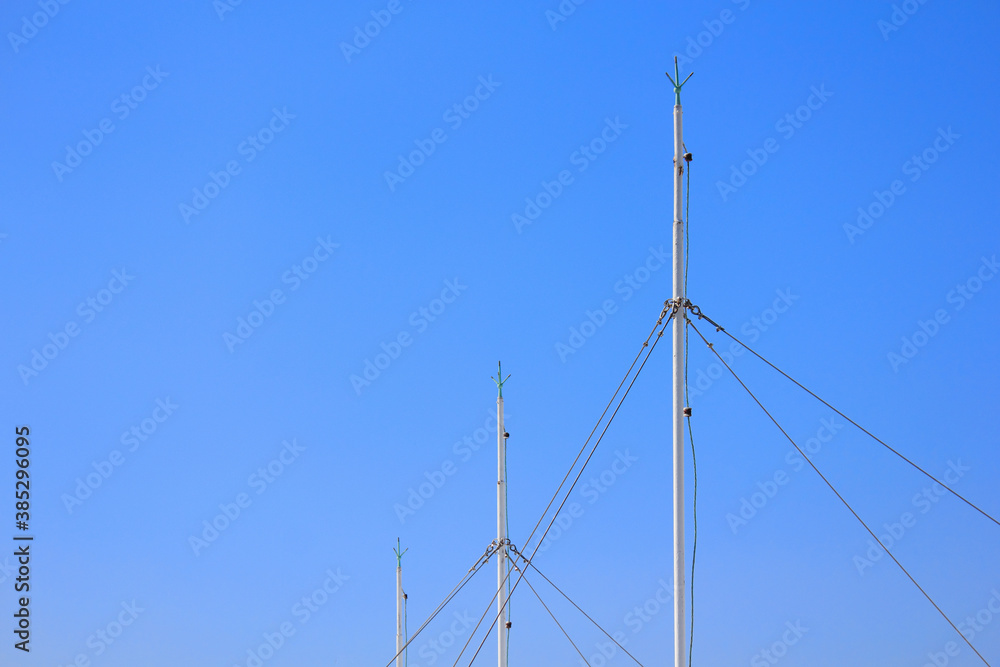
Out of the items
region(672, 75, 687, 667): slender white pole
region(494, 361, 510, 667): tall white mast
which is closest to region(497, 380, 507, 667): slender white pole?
region(494, 361, 510, 667): tall white mast

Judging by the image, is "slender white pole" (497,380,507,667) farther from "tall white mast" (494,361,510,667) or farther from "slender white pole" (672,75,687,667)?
"slender white pole" (672,75,687,667)

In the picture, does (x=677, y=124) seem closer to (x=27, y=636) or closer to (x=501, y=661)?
(x=501, y=661)

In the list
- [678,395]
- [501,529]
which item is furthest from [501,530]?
[678,395]

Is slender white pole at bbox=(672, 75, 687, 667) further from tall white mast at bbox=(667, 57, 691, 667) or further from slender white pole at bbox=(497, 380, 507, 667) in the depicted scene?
slender white pole at bbox=(497, 380, 507, 667)

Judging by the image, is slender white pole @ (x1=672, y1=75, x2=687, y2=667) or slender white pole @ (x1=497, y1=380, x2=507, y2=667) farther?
slender white pole @ (x1=497, y1=380, x2=507, y2=667)

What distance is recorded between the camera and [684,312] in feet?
78.5

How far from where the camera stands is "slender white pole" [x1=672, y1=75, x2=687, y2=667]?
2222 cm

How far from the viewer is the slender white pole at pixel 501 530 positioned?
3800 centimetres

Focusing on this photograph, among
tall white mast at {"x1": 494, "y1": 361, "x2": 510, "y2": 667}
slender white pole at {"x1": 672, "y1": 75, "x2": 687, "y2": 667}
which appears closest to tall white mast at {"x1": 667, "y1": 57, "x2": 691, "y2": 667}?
slender white pole at {"x1": 672, "y1": 75, "x2": 687, "y2": 667}

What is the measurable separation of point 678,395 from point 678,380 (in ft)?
1.01

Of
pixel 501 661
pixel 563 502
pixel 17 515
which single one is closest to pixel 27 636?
pixel 17 515

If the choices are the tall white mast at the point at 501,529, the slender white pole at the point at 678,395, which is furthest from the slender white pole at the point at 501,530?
the slender white pole at the point at 678,395

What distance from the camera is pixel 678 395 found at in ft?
76.7

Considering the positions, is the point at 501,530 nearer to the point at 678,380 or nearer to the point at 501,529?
the point at 501,529
